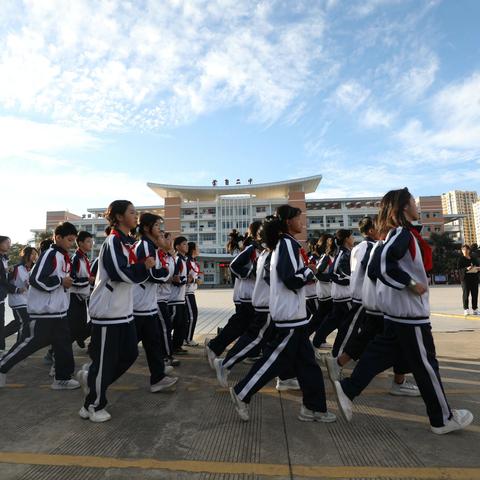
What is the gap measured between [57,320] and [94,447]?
1.89m

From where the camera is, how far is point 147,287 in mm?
3916

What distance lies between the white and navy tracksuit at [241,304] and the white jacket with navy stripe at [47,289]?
6.05ft

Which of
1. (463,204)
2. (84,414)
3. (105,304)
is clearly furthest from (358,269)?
(463,204)

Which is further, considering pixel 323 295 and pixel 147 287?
pixel 323 295

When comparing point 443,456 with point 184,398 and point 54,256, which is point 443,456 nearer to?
point 184,398

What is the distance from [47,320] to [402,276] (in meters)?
3.60

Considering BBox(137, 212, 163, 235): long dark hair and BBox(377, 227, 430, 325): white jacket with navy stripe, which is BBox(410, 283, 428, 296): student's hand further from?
BBox(137, 212, 163, 235): long dark hair

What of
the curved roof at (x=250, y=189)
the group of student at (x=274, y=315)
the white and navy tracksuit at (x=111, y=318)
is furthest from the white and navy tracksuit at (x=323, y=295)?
the curved roof at (x=250, y=189)

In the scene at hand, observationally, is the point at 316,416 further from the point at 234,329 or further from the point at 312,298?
the point at 312,298

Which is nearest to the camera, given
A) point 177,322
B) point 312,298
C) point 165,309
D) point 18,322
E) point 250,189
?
point 165,309

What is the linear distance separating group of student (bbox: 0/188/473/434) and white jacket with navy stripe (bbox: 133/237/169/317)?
0.04 feet

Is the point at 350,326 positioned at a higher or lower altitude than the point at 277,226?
lower

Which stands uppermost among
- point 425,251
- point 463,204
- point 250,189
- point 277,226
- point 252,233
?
point 463,204

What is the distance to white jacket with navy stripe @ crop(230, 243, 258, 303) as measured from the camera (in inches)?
177
